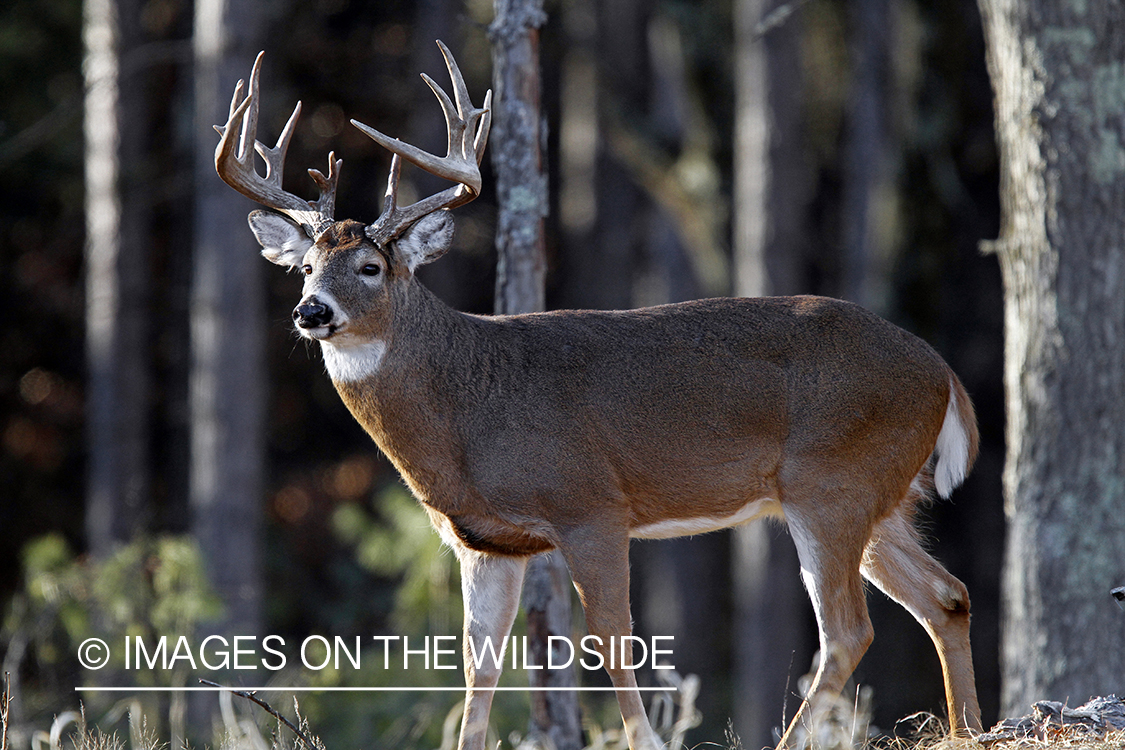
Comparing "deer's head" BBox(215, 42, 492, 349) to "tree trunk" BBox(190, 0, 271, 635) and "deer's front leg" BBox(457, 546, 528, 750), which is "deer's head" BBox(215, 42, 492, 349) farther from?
"tree trunk" BBox(190, 0, 271, 635)

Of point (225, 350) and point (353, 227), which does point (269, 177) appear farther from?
point (225, 350)

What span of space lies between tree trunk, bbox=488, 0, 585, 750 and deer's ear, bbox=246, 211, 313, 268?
136 cm

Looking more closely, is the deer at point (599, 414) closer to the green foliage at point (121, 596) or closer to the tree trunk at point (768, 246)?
the green foliage at point (121, 596)

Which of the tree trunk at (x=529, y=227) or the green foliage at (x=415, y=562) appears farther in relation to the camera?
the green foliage at (x=415, y=562)

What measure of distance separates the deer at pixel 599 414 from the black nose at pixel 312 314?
3cm

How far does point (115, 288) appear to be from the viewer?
14398mm

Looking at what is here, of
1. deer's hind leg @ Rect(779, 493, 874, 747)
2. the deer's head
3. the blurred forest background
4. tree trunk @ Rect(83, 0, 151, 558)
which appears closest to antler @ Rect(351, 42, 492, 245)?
the deer's head

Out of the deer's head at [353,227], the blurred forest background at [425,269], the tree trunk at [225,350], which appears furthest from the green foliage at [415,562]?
the deer's head at [353,227]

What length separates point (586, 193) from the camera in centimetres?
1953

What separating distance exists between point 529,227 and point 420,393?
1575 millimetres

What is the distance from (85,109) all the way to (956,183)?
10952 millimetres

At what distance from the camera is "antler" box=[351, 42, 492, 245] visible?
5.18m

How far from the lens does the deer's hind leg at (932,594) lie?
5570 mm

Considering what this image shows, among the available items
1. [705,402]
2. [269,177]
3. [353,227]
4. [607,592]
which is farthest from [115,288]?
[607,592]
